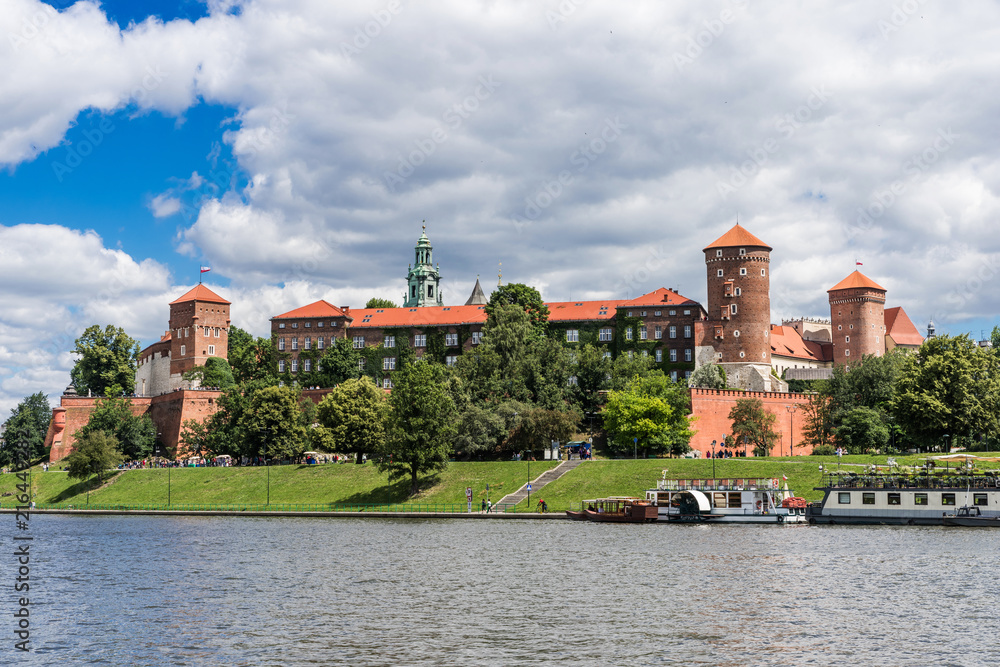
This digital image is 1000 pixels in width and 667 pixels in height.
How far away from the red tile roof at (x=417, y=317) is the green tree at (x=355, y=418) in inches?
1198

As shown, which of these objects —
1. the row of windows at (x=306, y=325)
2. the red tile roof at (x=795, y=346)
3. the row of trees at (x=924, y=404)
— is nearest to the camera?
the row of trees at (x=924, y=404)

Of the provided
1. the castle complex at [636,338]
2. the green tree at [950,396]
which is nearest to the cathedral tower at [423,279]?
the castle complex at [636,338]

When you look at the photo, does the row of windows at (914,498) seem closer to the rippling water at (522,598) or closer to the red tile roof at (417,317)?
the rippling water at (522,598)

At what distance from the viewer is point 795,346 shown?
118 m

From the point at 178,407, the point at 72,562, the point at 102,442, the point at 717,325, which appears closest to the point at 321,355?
the point at 178,407

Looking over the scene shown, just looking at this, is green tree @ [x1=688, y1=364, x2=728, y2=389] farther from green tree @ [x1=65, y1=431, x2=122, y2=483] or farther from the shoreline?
green tree @ [x1=65, y1=431, x2=122, y2=483]

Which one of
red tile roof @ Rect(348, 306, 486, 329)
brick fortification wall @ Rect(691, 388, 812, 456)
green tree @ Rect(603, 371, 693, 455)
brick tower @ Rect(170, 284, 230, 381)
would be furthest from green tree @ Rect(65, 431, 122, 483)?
brick fortification wall @ Rect(691, 388, 812, 456)

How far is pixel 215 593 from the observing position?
3222 centimetres

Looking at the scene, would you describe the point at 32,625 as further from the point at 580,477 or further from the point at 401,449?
the point at 580,477

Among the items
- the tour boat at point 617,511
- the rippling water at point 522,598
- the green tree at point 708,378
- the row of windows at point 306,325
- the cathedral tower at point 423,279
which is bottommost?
the rippling water at point 522,598

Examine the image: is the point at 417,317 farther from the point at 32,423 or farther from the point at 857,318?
the point at 857,318

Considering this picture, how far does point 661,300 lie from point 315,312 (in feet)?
125

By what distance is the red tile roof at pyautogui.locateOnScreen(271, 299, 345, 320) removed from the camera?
368 feet

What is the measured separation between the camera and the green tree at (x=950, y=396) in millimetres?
65812
